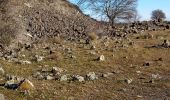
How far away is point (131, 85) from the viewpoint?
15.8 meters

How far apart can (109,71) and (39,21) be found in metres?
11.6

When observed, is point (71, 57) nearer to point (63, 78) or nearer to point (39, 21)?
point (63, 78)

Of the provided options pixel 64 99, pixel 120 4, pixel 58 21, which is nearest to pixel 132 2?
pixel 120 4

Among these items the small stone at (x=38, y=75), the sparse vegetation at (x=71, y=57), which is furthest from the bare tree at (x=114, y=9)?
the small stone at (x=38, y=75)

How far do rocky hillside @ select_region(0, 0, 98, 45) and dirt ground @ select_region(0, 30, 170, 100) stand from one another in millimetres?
1845

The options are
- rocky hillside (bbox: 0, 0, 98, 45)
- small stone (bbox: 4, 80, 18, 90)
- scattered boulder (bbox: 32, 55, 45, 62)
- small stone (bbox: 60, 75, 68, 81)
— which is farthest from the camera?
rocky hillside (bbox: 0, 0, 98, 45)

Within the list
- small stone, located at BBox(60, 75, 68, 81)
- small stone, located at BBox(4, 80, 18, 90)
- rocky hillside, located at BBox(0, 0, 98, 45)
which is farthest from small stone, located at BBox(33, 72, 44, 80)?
rocky hillside, located at BBox(0, 0, 98, 45)

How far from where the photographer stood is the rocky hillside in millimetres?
23969

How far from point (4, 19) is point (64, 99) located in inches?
445

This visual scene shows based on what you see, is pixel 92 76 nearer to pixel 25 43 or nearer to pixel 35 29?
pixel 25 43

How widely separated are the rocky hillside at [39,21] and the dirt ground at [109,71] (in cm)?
185

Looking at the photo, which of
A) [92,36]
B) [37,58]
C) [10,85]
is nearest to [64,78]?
[10,85]

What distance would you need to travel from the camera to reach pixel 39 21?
29.3m

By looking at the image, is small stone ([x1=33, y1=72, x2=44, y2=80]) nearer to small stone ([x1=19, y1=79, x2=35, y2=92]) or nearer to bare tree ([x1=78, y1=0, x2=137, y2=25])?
small stone ([x1=19, y1=79, x2=35, y2=92])
